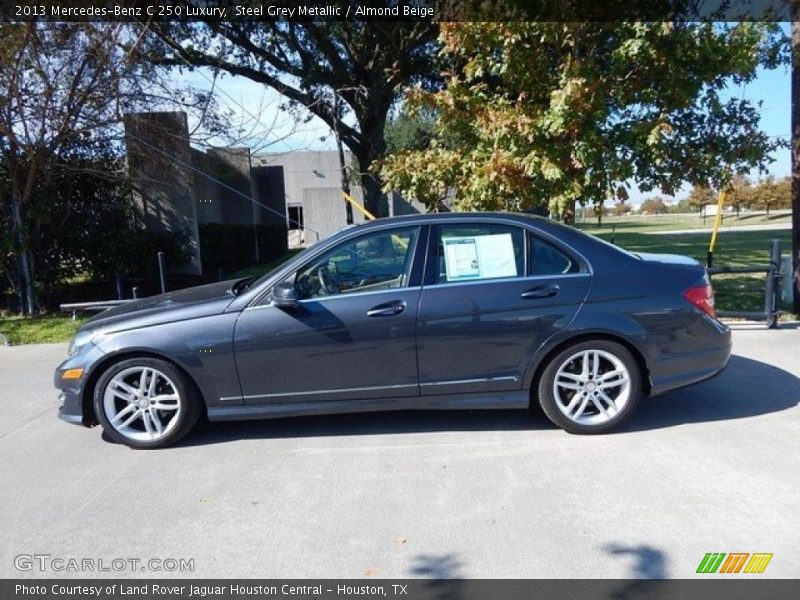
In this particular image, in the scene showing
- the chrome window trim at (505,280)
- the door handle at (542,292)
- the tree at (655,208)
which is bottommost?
the door handle at (542,292)

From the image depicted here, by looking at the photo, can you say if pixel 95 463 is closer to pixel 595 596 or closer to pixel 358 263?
pixel 358 263

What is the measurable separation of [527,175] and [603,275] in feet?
11.5

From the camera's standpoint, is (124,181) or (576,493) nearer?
(576,493)

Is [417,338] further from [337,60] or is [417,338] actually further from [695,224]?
[695,224]

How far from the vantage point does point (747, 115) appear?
7969 millimetres

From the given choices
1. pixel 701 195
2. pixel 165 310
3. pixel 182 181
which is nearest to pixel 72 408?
pixel 165 310

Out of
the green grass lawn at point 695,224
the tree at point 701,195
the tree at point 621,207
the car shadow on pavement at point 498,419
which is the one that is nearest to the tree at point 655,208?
the tree at point 621,207

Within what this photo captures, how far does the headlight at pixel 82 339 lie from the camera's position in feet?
14.3

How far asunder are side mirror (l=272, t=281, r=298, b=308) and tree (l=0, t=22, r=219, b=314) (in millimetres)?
7163

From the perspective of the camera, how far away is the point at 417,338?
4227 millimetres

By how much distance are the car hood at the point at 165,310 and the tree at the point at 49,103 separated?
6.27m

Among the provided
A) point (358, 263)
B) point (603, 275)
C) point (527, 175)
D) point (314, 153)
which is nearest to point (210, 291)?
point (358, 263)

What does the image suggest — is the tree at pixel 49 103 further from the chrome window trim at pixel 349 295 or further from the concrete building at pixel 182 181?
the chrome window trim at pixel 349 295

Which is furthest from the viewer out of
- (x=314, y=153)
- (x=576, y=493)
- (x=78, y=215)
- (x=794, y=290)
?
(x=314, y=153)
